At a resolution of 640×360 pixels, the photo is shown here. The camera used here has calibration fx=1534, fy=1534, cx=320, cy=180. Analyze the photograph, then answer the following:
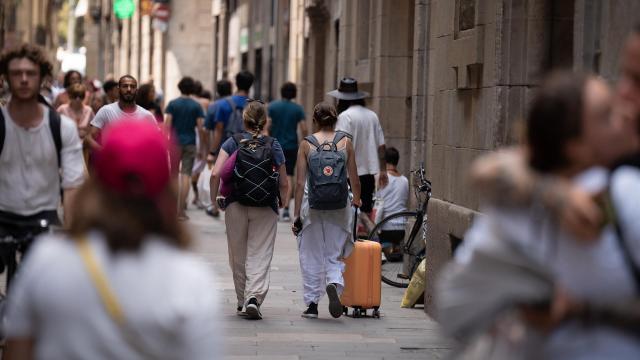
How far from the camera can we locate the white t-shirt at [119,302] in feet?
12.4

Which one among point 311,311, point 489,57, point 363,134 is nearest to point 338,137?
point 311,311

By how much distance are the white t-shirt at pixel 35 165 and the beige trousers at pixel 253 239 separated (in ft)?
11.7

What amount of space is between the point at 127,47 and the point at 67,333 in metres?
60.4

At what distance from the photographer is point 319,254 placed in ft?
36.8

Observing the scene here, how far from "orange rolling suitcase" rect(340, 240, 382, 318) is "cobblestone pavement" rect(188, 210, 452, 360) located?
13 cm

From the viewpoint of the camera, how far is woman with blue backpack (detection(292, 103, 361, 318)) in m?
11.0

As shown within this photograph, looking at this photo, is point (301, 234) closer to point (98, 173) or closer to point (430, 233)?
point (430, 233)

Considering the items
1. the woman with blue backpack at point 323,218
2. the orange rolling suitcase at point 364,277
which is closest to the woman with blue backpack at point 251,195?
the woman with blue backpack at point 323,218

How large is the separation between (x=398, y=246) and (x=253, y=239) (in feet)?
12.6

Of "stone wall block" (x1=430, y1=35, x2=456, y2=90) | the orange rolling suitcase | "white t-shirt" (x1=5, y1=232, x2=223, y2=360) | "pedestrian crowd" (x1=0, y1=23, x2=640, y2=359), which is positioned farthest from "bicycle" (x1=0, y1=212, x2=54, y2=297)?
"stone wall block" (x1=430, y1=35, x2=456, y2=90)

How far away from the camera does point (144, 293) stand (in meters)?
3.79

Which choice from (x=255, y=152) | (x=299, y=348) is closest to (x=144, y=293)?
(x=299, y=348)

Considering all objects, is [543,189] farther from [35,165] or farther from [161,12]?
[161,12]

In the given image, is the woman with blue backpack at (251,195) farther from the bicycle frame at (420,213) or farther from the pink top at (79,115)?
the pink top at (79,115)
